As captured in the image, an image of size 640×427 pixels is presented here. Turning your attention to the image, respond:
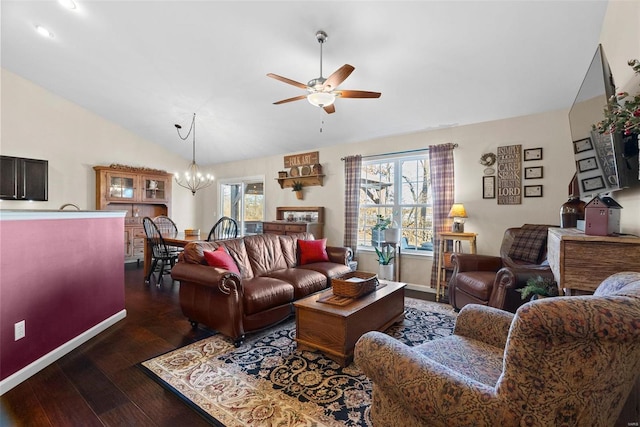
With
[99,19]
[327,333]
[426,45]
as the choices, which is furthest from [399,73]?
[99,19]

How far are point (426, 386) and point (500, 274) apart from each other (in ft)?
7.23

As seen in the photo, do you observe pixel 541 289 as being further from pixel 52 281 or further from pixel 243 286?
→ pixel 52 281

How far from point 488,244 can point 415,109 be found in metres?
2.15

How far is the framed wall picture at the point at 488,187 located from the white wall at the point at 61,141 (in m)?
7.16

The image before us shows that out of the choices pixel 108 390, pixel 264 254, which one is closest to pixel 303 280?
pixel 264 254

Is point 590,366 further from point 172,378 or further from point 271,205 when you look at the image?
point 271,205

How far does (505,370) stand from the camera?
2.78 feet

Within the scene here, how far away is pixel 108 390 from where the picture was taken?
1963 millimetres

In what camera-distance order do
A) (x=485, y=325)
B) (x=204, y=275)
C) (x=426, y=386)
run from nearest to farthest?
(x=426, y=386) < (x=485, y=325) < (x=204, y=275)

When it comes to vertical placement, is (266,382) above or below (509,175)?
below

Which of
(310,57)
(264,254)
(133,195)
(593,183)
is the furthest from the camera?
(133,195)

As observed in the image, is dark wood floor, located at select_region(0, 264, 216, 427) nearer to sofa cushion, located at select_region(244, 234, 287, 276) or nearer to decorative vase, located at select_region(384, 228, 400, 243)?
sofa cushion, located at select_region(244, 234, 287, 276)

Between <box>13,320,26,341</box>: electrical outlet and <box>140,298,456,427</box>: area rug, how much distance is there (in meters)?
0.84

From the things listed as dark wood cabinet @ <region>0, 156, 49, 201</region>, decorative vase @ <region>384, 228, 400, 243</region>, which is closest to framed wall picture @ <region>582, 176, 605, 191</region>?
decorative vase @ <region>384, 228, 400, 243</region>
